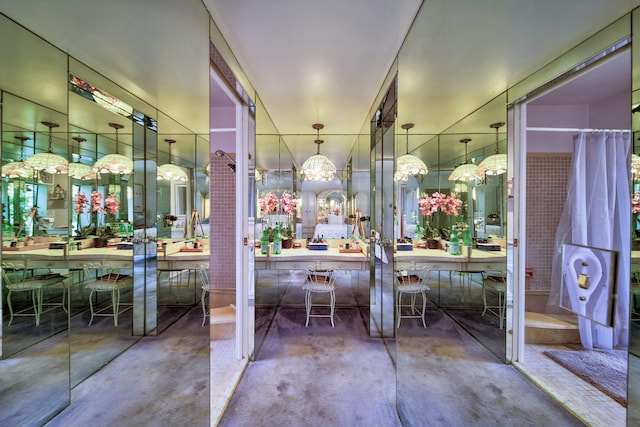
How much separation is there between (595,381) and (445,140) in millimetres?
994

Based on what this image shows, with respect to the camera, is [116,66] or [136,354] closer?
[116,66]

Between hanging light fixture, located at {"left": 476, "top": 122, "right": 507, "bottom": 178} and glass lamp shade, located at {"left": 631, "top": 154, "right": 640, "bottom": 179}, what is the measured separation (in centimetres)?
32

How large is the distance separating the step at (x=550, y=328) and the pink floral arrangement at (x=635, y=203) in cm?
23

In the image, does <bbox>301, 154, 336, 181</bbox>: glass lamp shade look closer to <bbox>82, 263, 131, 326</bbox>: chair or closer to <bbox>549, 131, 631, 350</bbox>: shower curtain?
<bbox>82, 263, 131, 326</bbox>: chair

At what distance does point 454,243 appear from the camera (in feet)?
3.72

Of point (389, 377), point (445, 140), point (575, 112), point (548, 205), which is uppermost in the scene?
point (445, 140)

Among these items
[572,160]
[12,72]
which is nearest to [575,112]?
[572,160]


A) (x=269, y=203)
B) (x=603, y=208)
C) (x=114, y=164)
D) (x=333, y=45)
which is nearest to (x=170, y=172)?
(x=114, y=164)

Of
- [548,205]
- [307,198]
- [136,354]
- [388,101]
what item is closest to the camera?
[548,205]

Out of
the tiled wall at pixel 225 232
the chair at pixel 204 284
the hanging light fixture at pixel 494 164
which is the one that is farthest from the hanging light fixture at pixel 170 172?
the hanging light fixture at pixel 494 164

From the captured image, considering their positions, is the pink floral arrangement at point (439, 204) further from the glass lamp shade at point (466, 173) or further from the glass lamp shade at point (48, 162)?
the glass lamp shade at point (48, 162)

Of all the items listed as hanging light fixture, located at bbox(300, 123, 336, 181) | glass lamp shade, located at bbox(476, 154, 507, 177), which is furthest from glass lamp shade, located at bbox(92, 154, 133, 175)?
hanging light fixture, located at bbox(300, 123, 336, 181)

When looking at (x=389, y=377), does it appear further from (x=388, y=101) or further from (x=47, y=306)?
(x=388, y=101)

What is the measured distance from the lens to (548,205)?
1.91ft
